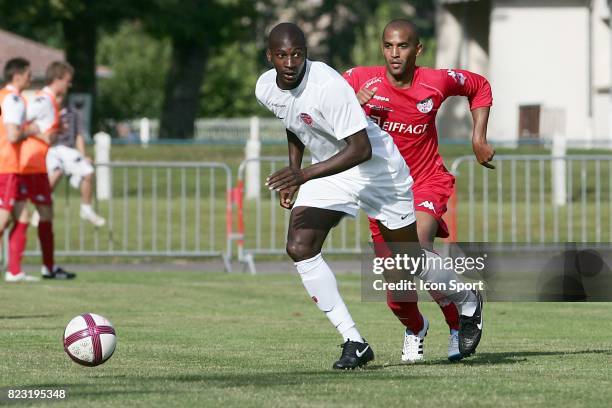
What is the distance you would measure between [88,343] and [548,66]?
36279 mm

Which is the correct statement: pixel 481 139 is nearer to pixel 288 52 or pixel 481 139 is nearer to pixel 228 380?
pixel 288 52

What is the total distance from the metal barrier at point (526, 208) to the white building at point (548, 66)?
55.4 feet

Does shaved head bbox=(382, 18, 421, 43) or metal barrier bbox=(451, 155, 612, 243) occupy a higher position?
shaved head bbox=(382, 18, 421, 43)

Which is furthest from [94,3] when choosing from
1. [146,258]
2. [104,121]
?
[146,258]

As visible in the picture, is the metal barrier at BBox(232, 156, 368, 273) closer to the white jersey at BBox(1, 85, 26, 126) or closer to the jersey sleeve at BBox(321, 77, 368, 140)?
the white jersey at BBox(1, 85, 26, 126)

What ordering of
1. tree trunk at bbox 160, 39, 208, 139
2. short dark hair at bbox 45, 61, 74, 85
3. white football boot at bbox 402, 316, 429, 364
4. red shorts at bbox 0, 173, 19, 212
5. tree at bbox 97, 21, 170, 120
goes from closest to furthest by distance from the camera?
white football boot at bbox 402, 316, 429, 364 < red shorts at bbox 0, 173, 19, 212 < short dark hair at bbox 45, 61, 74, 85 < tree trunk at bbox 160, 39, 208, 139 < tree at bbox 97, 21, 170, 120

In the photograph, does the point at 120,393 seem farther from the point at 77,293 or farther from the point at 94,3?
the point at 94,3

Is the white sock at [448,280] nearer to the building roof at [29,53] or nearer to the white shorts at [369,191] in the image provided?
the white shorts at [369,191]

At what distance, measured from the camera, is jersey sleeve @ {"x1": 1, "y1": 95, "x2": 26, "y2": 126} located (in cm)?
1584

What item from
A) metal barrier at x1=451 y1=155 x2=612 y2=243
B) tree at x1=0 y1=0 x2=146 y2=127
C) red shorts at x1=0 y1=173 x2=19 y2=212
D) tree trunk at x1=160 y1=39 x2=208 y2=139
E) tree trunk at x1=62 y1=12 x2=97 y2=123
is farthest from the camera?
tree trunk at x1=160 y1=39 x2=208 y2=139

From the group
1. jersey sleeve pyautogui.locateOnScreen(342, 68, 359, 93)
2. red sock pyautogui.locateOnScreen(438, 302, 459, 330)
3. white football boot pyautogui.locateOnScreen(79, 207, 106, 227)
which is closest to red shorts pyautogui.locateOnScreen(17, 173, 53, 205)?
white football boot pyautogui.locateOnScreen(79, 207, 106, 227)

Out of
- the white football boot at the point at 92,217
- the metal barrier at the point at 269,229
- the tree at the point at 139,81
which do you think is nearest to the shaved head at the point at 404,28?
the metal barrier at the point at 269,229

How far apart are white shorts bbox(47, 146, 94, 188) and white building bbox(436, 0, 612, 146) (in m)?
23.7

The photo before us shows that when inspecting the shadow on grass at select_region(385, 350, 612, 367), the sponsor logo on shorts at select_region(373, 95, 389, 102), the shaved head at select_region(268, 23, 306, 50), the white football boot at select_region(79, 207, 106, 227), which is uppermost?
the shaved head at select_region(268, 23, 306, 50)
